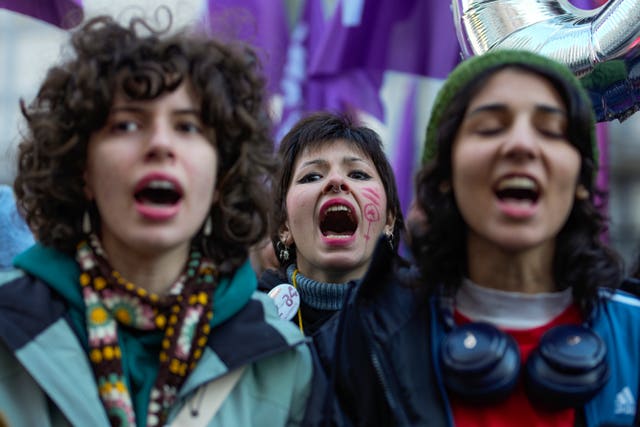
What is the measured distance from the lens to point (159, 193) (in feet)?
6.85

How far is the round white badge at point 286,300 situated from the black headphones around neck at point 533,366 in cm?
93

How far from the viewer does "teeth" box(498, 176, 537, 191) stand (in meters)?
1.93

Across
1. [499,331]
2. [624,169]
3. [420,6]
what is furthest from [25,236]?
[624,169]

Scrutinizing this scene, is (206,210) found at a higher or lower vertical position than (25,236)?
higher

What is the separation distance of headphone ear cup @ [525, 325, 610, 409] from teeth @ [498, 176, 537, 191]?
0.32m

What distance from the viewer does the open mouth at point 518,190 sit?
6.32 ft

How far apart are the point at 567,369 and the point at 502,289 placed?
25 centimetres

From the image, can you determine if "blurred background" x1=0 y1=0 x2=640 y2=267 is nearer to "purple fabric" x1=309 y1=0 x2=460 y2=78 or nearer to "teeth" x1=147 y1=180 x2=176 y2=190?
"purple fabric" x1=309 y1=0 x2=460 y2=78

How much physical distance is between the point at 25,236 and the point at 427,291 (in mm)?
1710

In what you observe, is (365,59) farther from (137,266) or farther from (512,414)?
(512,414)

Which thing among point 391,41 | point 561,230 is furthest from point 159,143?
point 391,41

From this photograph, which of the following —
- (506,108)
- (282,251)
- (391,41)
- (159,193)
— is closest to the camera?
(506,108)

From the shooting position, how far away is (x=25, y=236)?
321cm

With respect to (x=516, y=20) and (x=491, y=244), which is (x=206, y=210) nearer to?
(x=491, y=244)
